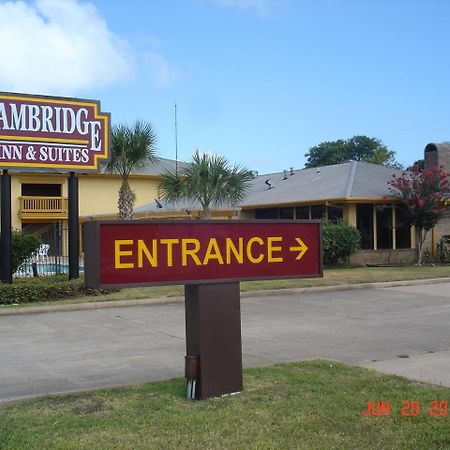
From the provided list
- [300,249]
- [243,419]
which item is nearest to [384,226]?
[300,249]

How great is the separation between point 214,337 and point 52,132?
11.3 metres

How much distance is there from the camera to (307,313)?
13.2 meters

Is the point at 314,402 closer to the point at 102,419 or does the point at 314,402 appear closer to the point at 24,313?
the point at 102,419

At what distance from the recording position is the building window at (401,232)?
26.5 meters

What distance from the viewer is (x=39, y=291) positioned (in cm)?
1530

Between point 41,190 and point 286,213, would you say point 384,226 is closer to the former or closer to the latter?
point 286,213

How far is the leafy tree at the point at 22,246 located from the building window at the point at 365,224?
542 inches

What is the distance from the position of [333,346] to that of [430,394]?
3525 mm

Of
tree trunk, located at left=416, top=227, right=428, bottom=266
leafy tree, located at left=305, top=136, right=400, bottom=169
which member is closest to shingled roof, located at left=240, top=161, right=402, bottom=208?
tree trunk, located at left=416, top=227, right=428, bottom=266

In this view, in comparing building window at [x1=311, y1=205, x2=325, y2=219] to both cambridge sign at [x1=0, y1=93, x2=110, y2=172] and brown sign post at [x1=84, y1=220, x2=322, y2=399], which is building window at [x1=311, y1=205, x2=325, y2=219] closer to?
cambridge sign at [x1=0, y1=93, x2=110, y2=172]

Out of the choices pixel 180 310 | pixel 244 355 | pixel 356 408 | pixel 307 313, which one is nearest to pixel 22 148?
pixel 180 310

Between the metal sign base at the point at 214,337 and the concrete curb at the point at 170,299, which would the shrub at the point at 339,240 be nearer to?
the concrete curb at the point at 170,299

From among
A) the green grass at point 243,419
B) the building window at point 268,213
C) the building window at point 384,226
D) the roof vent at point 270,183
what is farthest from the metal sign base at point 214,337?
the roof vent at point 270,183

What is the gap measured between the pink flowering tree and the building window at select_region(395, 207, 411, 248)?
122cm
